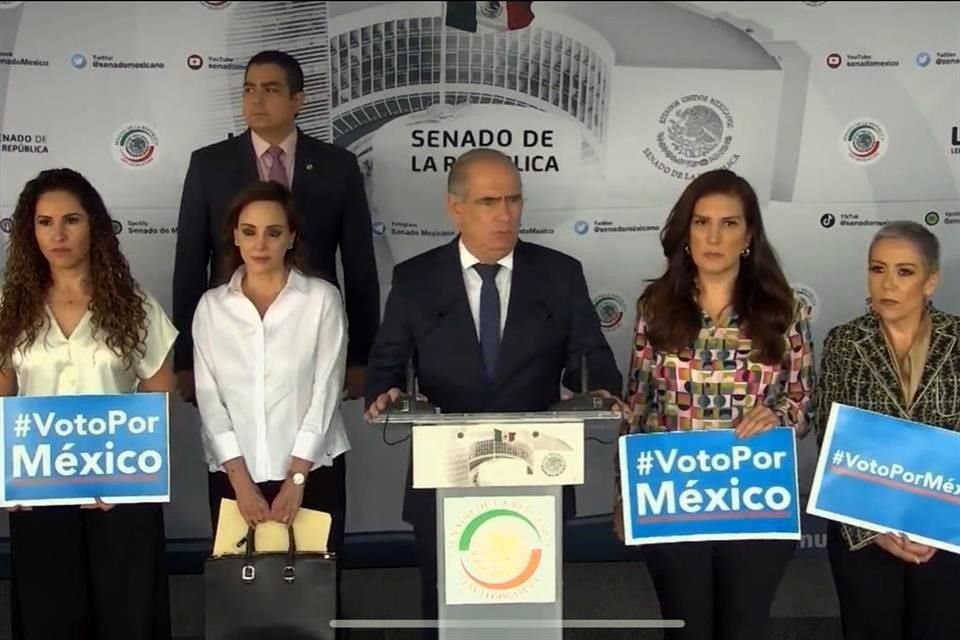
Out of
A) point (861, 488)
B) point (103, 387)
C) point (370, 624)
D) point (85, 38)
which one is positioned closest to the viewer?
point (370, 624)

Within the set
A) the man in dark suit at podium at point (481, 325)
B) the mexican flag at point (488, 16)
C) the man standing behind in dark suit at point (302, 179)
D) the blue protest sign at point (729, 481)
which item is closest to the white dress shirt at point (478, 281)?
the man in dark suit at podium at point (481, 325)

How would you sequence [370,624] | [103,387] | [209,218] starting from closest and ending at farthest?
1. [370,624]
2. [103,387]
3. [209,218]

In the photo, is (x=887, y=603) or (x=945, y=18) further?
(x=945, y=18)

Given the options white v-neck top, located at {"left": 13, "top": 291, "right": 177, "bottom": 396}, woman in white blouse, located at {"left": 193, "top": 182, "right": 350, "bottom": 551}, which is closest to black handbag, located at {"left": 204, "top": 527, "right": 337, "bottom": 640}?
woman in white blouse, located at {"left": 193, "top": 182, "right": 350, "bottom": 551}

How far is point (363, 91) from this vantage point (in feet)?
13.3

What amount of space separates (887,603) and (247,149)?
2.50m

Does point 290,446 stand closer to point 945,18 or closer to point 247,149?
point 247,149

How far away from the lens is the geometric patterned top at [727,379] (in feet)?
8.64

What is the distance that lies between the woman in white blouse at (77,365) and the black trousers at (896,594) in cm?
188

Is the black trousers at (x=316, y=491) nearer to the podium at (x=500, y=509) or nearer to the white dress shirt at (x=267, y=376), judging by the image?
the white dress shirt at (x=267, y=376)

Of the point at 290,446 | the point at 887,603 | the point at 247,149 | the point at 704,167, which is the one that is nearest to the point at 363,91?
the point at 247,149

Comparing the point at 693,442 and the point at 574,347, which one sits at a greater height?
the point at 574,347

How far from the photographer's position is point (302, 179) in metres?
3.78

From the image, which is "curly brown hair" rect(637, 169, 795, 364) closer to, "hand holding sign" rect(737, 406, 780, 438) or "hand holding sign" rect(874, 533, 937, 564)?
"hand holding sign" rect(737, 406, 780, 438)
